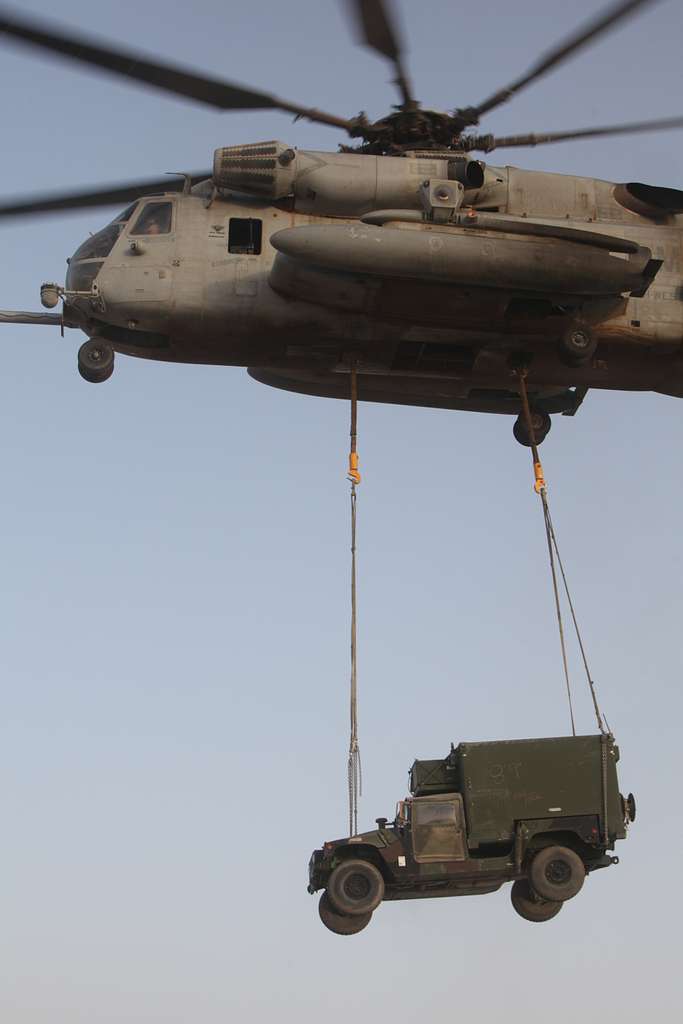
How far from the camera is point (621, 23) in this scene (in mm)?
15406

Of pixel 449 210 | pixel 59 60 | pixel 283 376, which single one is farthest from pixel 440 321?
pixel 59 60

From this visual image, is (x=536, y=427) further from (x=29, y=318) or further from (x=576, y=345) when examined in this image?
(x=29, y=318)

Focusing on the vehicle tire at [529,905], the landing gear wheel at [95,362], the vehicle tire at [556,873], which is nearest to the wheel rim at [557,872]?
the vehicle tire at [556,873]

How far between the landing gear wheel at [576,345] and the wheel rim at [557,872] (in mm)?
5604

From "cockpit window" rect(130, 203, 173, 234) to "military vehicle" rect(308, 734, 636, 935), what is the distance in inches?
270

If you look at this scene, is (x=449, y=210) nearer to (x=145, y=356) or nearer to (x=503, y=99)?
(x=503, y=99)

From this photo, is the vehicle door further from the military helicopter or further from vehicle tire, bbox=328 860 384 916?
the military helicopter

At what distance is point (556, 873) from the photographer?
1510cm

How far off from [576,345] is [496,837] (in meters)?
5.61

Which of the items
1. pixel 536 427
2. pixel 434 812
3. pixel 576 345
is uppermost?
pixel 536 427

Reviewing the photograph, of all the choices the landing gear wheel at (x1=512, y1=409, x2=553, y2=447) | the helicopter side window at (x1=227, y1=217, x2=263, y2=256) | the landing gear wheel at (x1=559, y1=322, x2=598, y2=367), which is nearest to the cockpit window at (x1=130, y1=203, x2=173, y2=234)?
the helicopter side window at (x1=227, y1=217, x2=263, y2=256)

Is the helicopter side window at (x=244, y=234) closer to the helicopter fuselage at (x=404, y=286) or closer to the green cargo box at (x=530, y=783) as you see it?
the helicopter fuselage at (x=404, y=286)

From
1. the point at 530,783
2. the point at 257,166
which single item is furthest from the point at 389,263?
the point at 530,783

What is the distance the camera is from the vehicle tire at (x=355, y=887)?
1482 cm
